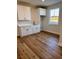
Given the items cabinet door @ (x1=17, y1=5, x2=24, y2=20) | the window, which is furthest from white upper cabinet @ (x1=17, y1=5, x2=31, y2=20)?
the window

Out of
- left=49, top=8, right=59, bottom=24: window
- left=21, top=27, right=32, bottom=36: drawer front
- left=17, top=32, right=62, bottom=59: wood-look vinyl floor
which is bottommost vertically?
left=17, top=32, right=62, bottom=59: wood-look vinyl floor

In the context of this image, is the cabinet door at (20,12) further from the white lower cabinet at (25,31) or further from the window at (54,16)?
the window at (54,16)

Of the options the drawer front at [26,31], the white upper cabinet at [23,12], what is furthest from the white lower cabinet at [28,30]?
the white upper cabinet at [23,12]

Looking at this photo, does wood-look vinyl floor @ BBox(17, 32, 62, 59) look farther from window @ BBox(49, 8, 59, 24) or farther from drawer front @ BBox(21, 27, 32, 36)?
window @ BBox(49, 8, 59, 24)

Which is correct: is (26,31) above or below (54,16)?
below

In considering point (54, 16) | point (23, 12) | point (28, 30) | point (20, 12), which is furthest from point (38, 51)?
point (54, 16)

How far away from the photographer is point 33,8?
6.46m

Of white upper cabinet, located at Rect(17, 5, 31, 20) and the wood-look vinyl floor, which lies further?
white upper cabinet, located at Rect(17, 5, 31, 20)

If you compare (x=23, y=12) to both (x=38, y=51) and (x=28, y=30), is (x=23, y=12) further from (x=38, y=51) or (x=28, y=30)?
(x=38, y=51)

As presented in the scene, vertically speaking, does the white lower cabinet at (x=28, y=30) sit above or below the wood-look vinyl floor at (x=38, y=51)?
above

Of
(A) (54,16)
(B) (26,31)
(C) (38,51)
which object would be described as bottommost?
(C) (38,51)
